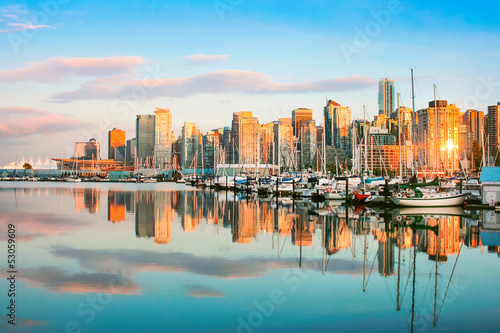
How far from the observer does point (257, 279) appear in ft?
62.8

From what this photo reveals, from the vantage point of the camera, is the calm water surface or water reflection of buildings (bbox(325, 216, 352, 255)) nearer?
the calm water surface

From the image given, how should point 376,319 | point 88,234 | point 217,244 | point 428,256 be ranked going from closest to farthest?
point 376,319, point 428,256, point 217,244, point 88,234

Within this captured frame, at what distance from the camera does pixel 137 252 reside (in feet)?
82.5

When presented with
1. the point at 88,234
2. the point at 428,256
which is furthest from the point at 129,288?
the point at 88,234

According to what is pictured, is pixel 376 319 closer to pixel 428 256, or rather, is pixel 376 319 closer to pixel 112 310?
pixel 112 310

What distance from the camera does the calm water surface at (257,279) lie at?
14.2 metres

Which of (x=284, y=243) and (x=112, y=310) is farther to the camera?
(x=284, y=243)

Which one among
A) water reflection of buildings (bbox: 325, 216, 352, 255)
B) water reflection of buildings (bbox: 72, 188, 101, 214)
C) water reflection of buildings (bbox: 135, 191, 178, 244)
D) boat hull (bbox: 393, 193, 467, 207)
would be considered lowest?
water reflection of buildings (bbox: 72, 188, 101, 214)

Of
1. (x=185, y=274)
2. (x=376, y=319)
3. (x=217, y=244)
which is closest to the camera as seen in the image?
(x=376, y=319)

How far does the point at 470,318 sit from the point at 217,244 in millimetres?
15671

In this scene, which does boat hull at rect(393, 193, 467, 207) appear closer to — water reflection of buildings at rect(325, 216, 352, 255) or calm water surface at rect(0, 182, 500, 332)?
water reflection of buildings at rect(325, 216, 352, 255)

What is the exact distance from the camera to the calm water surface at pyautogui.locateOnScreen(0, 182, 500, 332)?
1420cm

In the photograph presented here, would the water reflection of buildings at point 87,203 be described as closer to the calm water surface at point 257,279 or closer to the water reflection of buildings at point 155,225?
the water reflection of buildings at point 155,225

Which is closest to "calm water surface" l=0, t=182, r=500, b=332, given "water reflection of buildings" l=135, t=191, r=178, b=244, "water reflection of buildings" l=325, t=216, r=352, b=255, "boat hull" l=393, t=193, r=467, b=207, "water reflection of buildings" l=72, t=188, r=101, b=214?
"water reflection of buildings" l=325, t=216, r=352, b=255
